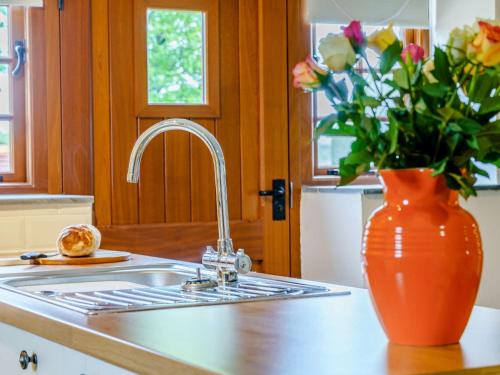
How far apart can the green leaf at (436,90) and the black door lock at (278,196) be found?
10.1ft

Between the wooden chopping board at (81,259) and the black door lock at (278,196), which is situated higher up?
the black door lock at (278,196)

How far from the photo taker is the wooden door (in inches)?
158

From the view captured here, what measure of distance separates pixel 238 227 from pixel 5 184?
1.05 m

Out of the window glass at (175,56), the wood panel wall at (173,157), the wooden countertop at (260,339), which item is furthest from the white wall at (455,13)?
the wooden countertop at (260,339)

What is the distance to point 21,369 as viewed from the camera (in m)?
1.81

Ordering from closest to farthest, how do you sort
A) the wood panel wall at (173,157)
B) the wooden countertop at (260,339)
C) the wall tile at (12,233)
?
the wooden countertop at (260,339)
the wall tile at (12,233)
the wood panel wall at (173,157)

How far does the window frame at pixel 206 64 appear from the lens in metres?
4.07

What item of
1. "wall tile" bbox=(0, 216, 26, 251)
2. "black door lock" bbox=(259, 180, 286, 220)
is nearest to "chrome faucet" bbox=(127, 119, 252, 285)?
"wall tile" bbox=(0, 216, 26, 251)

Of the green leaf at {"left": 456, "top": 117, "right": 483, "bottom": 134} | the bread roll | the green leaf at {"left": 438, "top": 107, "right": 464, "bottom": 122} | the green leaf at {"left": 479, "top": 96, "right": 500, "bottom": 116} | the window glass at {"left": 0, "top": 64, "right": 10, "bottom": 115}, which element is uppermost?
the window glass at {"left": 0, "top": 64, "right": 10, "bottom": 115}

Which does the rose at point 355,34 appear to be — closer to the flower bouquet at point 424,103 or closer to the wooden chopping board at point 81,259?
the flower bouquet at point 424,103

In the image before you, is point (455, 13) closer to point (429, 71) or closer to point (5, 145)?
point (5, 145)

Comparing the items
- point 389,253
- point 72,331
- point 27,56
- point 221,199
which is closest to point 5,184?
point 27,56

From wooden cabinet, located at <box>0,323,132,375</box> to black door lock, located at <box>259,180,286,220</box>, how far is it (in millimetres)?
2438

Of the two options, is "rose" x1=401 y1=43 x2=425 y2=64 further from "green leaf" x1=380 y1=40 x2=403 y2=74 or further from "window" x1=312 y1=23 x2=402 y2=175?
"window" x1=312 y1=23 x2=402 y2=175
